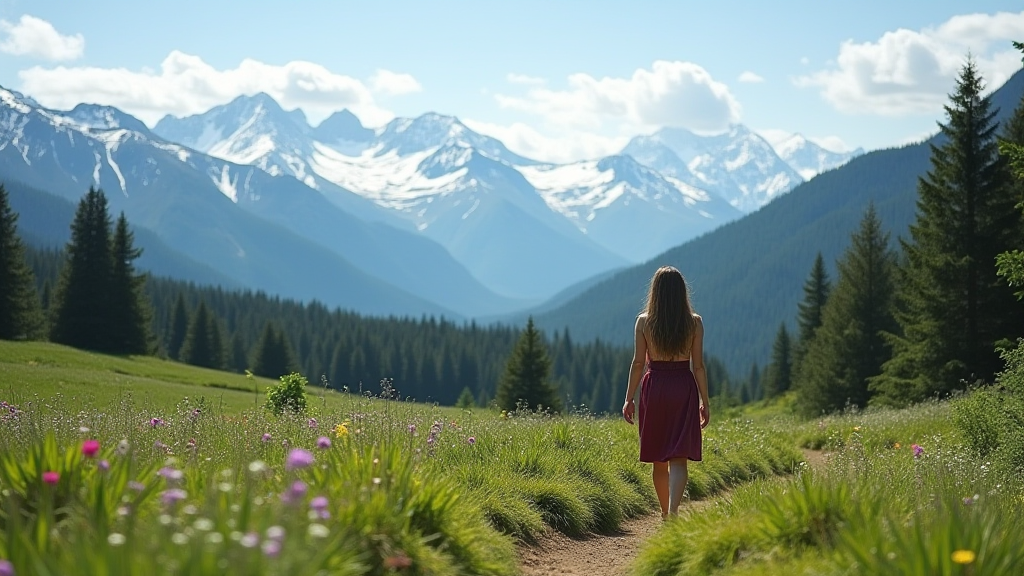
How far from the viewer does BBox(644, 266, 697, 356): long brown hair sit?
24.7 ft

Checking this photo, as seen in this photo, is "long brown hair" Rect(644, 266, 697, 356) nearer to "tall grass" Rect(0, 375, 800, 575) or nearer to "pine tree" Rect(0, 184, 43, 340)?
"tall grass" Rect(0, 375, 800, 575)

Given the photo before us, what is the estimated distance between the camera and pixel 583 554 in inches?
297

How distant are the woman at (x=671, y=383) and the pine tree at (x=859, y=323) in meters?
31.8

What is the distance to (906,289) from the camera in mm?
26453

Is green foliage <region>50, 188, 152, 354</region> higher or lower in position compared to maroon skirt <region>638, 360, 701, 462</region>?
higher

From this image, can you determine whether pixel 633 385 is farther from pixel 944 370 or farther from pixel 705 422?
pixel 944 370

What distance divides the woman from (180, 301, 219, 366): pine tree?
7540cm

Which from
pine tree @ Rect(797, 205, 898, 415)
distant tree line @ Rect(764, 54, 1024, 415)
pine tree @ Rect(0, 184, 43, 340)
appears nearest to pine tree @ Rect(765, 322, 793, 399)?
pine tree @ Rect(797, 205, 898, 415)

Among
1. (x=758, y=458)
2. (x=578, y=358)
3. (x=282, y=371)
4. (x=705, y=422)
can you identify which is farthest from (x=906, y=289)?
(x=578, y=358)

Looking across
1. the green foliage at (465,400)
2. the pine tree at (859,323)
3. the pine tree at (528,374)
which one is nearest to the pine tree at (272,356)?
the green foliage at (465,400)

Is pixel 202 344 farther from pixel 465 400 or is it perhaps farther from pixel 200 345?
pixel 465 400

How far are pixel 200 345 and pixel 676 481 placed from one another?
76312mm

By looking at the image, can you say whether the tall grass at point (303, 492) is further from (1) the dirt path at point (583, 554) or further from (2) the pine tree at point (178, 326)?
(2) the pine tree at point (178, 326)

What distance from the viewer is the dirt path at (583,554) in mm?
6785
